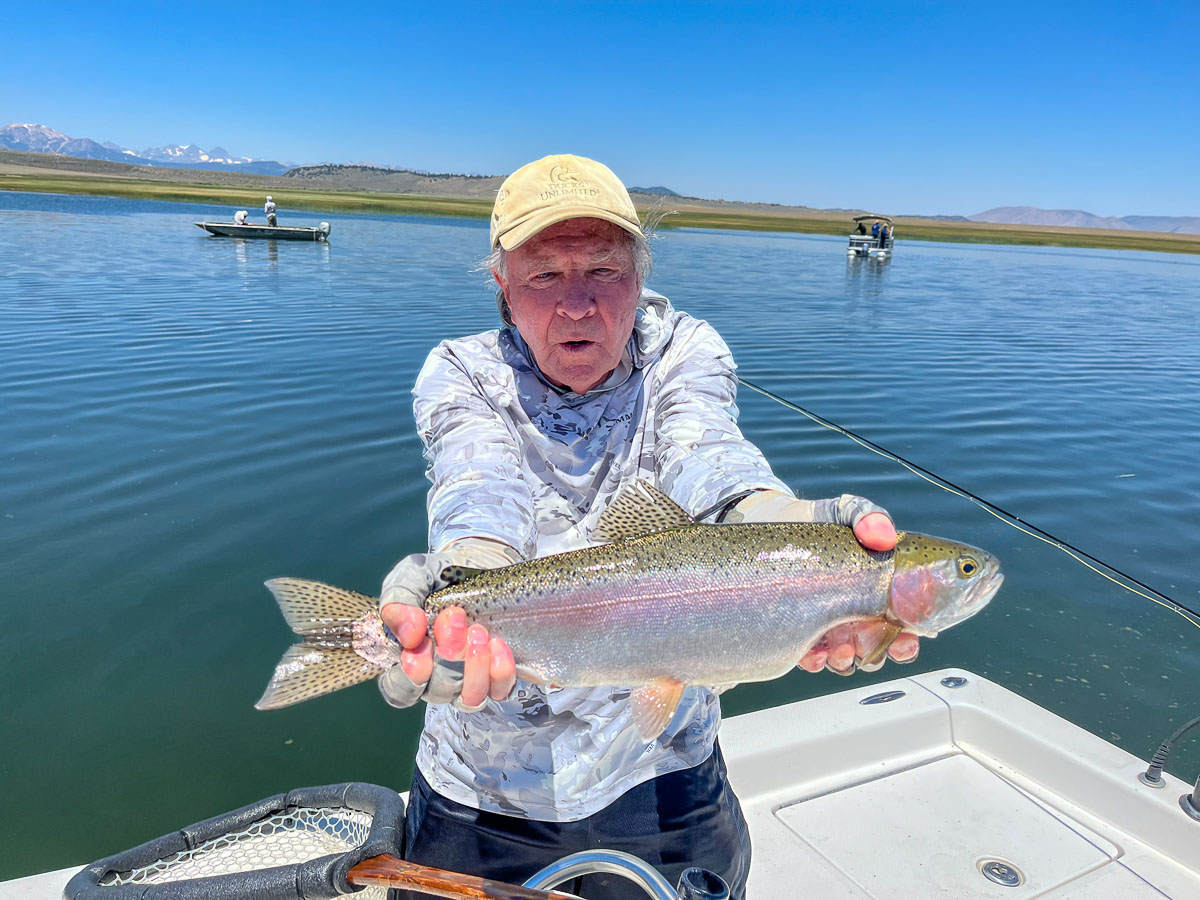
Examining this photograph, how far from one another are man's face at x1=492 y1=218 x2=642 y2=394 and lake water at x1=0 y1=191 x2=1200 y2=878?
431 centimetres

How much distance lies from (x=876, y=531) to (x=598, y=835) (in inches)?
65.0

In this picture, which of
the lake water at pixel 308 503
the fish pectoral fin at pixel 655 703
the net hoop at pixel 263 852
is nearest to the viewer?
the fish pectoral fin at pixel 655 703

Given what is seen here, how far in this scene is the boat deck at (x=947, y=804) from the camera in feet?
14.0

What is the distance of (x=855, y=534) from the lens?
2.95 metres

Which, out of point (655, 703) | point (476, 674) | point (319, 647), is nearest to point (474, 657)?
point (476, 674)

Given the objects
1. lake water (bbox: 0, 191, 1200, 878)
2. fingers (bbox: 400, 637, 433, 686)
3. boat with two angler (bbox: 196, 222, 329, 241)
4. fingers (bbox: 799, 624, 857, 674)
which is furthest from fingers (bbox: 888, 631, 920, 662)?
boat with two angler (bbox: 196, 222, 329, 241)

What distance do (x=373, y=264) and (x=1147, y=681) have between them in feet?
130

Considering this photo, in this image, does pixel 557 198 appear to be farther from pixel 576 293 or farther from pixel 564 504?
pixel 564 504

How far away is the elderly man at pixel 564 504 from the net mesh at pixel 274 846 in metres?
0.74

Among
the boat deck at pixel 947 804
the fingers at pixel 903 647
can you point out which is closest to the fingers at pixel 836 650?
the fingers at pixel 903 647

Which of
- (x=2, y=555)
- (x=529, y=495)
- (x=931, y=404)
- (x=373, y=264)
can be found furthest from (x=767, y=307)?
(x=529, y=495)

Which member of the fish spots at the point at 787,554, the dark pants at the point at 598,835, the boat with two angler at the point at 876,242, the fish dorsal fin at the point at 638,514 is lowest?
the dark pants at the point at 598,835

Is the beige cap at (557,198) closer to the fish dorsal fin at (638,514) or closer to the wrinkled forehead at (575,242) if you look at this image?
the wrinkled forehead at (575,242)

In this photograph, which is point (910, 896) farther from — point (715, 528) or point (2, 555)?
point (2, 555)
